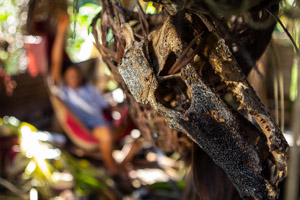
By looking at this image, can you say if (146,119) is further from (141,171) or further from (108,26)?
(141,171)

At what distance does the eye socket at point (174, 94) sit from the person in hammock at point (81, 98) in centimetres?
148

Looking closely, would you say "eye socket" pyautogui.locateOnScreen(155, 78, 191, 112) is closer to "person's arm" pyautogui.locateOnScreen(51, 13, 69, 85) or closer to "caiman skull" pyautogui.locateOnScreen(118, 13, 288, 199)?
"caiman skull" pyautogui.locateOnScreen(118, 13, 288, 199)

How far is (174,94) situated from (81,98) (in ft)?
5.64

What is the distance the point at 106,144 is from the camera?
2.28m

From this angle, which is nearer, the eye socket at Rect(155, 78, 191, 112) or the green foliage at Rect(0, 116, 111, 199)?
the eye socket at Rect(155, 78, 191, 112)

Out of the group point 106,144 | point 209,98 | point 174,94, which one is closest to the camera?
point 209,98

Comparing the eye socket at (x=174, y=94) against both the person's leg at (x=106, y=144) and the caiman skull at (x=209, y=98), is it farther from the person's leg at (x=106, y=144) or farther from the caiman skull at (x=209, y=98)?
the person's leg at (x=106, y=144)

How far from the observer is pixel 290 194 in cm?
43

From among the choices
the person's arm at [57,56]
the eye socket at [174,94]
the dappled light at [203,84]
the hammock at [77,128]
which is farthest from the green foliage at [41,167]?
the eye socket at [174,94]

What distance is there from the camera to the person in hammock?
2285 millimetres

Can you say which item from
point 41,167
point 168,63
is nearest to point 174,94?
point 168,63

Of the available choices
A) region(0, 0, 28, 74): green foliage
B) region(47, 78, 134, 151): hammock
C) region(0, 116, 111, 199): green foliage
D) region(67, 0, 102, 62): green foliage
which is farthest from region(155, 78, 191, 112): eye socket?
region(0, 0, 28, 74): green foliage

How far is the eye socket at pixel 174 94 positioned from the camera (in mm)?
791

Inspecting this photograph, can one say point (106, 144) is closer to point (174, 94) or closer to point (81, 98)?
point (81, 98)
